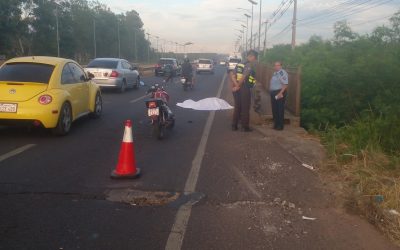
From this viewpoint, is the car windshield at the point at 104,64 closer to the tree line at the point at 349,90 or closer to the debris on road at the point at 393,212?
the tree line at the point at 349,90

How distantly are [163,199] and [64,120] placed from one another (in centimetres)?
468

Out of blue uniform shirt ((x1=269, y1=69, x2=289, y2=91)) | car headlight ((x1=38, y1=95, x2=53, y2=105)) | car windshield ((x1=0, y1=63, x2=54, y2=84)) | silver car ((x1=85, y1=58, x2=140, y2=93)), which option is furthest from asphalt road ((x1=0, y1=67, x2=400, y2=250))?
silver car ((x1=85, y1=58, x2=140, y2=93))

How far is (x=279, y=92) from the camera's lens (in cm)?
1073

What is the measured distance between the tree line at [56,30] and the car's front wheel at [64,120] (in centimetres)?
4051

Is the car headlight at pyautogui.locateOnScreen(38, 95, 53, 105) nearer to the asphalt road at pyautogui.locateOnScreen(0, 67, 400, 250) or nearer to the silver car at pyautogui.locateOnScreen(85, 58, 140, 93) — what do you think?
the asphalt road at pyautogui.locateOnScreen(0, 67, 400, 250)

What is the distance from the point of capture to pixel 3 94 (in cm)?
892

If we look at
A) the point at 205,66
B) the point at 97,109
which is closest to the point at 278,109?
the point at 97,109

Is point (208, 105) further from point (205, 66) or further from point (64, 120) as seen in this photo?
point (205, 66)

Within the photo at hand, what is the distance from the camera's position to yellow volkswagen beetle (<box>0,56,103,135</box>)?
8.84 meters

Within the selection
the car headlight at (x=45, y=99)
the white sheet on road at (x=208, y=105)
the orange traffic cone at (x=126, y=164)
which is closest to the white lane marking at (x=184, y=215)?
the orange traffic cone at (x=126, y=164)

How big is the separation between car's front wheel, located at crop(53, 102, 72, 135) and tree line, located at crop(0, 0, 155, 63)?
133 ft

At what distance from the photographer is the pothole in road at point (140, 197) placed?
5594 millimetres

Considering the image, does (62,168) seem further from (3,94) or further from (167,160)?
(3,94)

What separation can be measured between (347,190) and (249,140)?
373 centimetres
